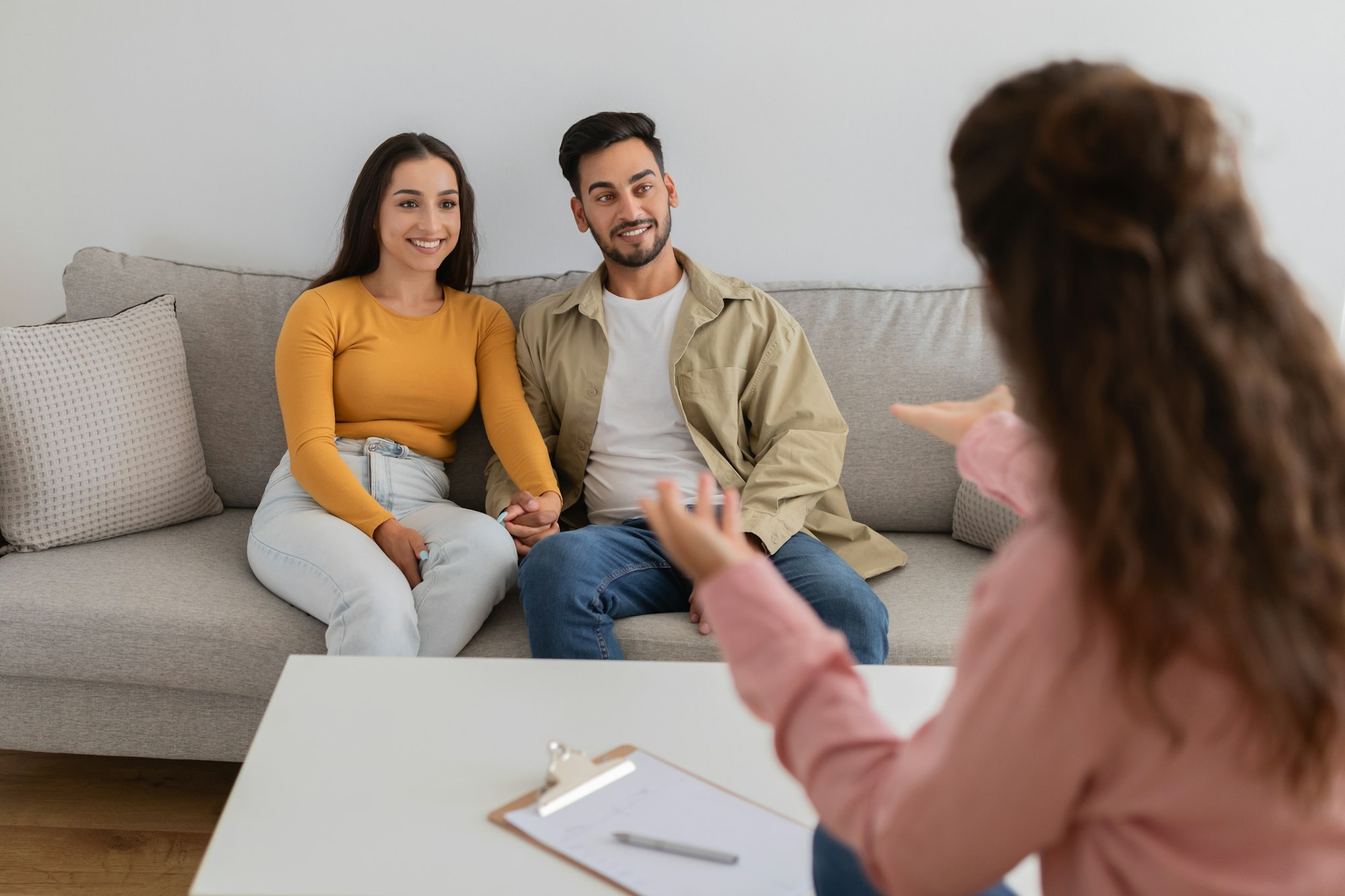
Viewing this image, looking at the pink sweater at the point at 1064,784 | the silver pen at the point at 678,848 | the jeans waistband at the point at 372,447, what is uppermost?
the pink sweater at the point at 1064,784

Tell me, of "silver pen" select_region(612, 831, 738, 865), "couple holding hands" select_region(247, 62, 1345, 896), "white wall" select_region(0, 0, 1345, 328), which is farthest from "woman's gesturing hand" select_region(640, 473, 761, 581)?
"white wall" select_region(0, 0, 1345, 328)

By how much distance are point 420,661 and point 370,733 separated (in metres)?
0.16

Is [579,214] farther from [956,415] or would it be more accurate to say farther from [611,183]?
[956,415]

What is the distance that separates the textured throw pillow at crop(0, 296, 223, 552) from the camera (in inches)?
76.7

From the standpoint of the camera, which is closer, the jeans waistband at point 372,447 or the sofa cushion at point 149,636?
the sofa cushion at point 149,636

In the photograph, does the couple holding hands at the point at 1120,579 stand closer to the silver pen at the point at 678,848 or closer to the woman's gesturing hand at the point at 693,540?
the woman's gesturing hand at the point at 693,540

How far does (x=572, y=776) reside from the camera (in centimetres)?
106

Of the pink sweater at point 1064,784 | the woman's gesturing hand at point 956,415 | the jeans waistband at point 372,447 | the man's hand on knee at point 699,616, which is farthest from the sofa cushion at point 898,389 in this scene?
the pink sweater at point 1064,784

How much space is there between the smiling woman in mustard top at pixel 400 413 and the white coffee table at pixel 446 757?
501 millimetres

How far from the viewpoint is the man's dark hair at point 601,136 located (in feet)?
6.96

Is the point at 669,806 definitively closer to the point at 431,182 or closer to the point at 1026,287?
the point at 1026,287

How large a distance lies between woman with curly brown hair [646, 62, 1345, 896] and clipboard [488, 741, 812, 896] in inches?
14.7

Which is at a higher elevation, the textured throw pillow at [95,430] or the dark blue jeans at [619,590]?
the textured throw pillow at [95,430]

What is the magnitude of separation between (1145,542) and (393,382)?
5.70 ft
